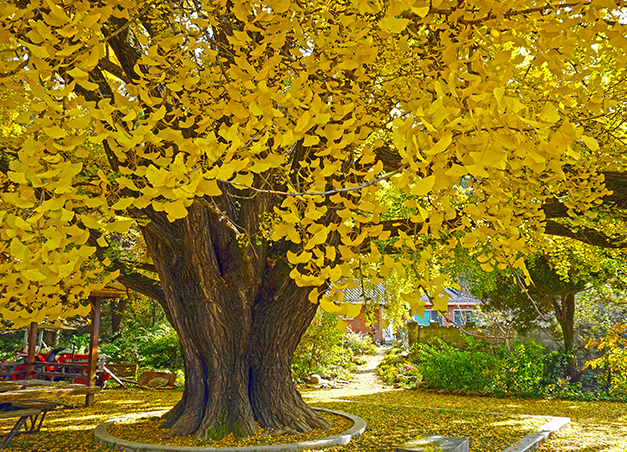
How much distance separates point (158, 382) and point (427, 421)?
8024 mm

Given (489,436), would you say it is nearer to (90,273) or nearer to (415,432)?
(415,432)

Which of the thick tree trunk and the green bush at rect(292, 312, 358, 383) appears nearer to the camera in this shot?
the thick tree trunk

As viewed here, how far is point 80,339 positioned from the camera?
54.9 feet

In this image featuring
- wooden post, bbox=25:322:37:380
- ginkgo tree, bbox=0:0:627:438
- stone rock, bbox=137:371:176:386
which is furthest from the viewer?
stone rock, bbox=137:371:176:386

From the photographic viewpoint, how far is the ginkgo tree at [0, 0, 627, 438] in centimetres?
146

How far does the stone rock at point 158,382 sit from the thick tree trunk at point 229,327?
6817 mm

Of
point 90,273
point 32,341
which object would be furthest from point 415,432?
point 32,341

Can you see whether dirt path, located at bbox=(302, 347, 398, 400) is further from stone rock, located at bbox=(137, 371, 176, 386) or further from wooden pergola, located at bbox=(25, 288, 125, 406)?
wooden pergola, located at bbox=(25, 288, 125, 406)

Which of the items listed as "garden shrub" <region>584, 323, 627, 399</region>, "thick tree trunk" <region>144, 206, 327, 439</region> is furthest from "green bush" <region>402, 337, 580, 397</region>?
"thick tree trunk" <region>144, 206, 327, 439</region>

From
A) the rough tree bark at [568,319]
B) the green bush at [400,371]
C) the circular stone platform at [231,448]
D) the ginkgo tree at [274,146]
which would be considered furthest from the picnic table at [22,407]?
the rough tree bark at [568,319]

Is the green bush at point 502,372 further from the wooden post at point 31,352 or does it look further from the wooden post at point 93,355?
the wooden post at point 31,352

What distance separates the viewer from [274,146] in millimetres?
1618

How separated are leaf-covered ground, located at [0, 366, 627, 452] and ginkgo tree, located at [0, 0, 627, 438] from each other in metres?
1.10

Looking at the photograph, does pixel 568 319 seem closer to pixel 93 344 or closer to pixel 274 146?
pixel 93 344
